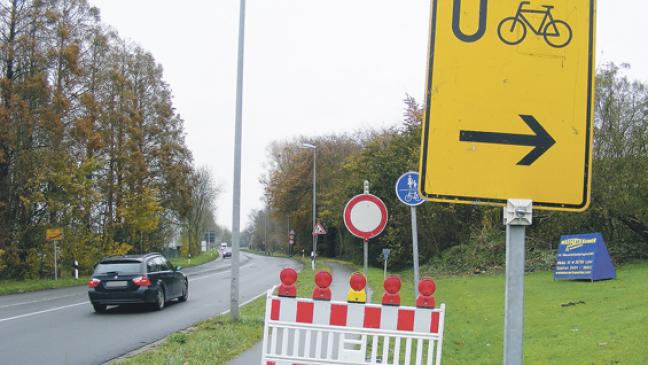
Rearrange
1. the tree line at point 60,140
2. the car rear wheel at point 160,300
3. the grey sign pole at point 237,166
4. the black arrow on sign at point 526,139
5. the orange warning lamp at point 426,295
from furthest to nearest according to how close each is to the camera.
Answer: the tree line at point 60,140 < the car rear wheel at point 160,300 < the grey sign pole at point 237,166 < the orange warning lamp at point 426,295 < the black arrow on sign at point 526,139

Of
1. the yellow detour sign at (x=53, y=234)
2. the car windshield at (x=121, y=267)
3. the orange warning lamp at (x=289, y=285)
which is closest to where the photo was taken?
the orange warning lamp at (x=289, y=285)

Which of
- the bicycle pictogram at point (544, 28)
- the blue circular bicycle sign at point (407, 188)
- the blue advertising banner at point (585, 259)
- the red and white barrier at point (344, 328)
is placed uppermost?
the bicycle pictogram at point (544, 28)

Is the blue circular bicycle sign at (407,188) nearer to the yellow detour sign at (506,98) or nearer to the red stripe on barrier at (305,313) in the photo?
the red stripe on barrier at (305,313)

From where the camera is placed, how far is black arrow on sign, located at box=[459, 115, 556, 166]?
2477 millimetres

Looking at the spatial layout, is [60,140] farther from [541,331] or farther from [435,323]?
[435,323]

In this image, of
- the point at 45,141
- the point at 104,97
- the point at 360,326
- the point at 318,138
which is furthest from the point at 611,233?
the point at 318,138

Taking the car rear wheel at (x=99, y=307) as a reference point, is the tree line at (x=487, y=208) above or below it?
above

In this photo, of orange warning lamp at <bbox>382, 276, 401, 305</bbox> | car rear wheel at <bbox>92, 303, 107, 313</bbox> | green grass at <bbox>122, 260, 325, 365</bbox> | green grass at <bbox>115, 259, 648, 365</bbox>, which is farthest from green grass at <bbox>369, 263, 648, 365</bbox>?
car rear wheel at <bbox>92, 303, 107, 313</bbox>

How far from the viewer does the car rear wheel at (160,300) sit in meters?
17.0

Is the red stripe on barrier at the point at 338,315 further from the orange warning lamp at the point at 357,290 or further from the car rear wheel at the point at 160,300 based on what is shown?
the car rear wheel at the point at 160,300

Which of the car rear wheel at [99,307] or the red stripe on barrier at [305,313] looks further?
the car rear wheel at [99,307]

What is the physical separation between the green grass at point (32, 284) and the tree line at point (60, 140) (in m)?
0.93

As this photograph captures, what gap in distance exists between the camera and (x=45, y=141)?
3041cm

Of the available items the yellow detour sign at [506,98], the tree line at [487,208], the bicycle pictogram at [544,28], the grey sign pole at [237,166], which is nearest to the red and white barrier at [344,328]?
the yellow detour sign at [506,98]
